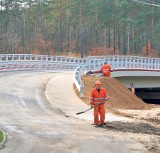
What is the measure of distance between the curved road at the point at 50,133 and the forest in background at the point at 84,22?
2131 inches

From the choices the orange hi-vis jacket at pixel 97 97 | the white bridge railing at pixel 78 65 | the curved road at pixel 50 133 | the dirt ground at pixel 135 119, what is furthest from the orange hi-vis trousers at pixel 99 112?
the white bridge railing at pixel 78 65

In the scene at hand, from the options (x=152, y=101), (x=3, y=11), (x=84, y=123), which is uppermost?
(x=3, y=11)

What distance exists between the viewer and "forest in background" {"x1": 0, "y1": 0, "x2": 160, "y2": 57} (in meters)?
80.9

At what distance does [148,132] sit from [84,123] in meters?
2.47

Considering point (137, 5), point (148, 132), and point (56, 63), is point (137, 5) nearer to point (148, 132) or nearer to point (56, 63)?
point (56, 63)

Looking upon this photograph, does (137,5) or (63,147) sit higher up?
(137,5)

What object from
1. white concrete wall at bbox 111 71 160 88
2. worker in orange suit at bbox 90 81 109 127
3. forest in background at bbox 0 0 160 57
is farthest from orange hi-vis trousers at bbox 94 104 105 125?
forest in background at bbox 0 0 160 57

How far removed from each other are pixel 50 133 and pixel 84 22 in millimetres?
80371

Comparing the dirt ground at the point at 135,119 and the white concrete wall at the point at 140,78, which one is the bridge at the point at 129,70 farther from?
the dirt ground at the point at 135,119

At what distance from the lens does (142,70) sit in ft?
141

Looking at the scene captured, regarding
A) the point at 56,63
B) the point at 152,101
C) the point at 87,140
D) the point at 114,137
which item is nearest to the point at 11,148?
the point at 87,140

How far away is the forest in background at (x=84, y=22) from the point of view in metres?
80.9

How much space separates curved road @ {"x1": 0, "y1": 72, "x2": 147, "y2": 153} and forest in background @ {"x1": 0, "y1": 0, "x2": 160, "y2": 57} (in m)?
54.1

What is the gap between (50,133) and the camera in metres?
13.1
